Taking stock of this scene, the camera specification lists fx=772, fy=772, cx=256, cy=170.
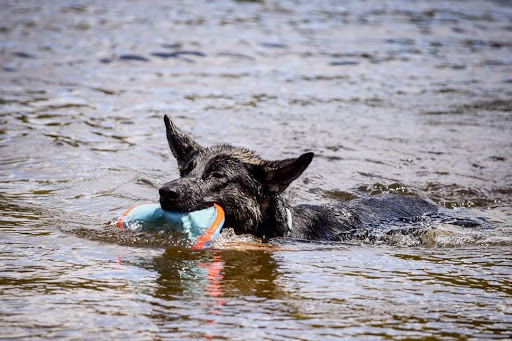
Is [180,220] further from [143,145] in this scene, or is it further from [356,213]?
[143,145]

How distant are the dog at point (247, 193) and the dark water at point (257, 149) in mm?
258

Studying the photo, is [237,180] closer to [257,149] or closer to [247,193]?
[247,193]

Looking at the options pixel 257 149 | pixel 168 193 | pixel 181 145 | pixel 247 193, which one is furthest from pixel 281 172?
pixel 257 149

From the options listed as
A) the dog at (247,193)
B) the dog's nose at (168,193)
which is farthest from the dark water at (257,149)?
the dog's nose at (168,193)

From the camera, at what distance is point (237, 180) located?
8.01 metres

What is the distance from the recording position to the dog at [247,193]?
7656 mm

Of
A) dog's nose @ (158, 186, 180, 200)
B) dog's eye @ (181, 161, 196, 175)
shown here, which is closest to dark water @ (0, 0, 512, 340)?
dog's nose @ (158, 186, 180, 200)

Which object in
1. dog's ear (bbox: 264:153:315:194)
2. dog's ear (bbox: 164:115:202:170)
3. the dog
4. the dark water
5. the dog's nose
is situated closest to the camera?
the dark water

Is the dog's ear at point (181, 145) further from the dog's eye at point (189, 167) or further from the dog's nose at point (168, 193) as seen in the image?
the dog's nose at point (168, 193)

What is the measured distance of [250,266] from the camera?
726 cm

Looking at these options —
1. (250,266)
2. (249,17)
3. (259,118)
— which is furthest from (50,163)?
(249,17)

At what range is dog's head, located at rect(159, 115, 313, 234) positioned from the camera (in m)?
7.75

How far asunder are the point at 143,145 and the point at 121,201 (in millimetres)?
3093

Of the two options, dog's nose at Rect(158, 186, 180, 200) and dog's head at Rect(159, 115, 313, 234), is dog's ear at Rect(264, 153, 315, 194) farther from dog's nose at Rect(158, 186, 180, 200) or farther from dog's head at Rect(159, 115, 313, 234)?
dog's nose at Rect(158, 186, 180, 200)
